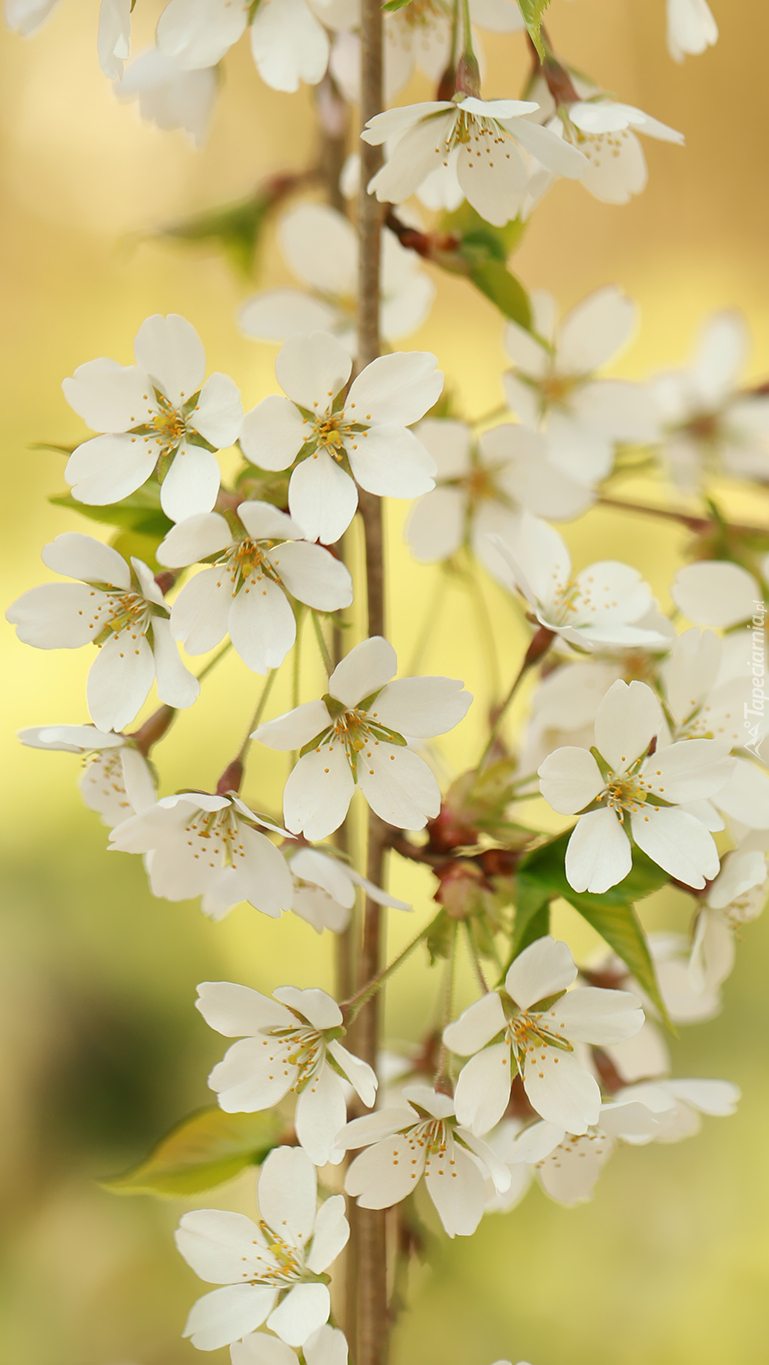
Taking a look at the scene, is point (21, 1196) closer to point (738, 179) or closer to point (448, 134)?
point (448, 134)

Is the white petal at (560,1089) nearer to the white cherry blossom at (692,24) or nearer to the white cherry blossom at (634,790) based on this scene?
the white cherry blossom at (634,790)

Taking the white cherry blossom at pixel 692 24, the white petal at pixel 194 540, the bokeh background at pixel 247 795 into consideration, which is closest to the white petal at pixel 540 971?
the white petal at pixel 194 540

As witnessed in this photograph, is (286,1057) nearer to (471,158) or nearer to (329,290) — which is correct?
(471,158)

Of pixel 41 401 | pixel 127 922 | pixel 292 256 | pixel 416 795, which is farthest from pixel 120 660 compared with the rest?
pixel 41 401

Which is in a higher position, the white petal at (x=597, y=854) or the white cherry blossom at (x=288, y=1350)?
the white petal at (x=597, y=854)

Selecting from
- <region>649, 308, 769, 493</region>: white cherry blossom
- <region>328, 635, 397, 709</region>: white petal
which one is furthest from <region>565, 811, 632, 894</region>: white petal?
<region>649, 308, 769, 493</region>: white cherry blossom

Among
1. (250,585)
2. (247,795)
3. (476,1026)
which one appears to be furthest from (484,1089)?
(247,795)
